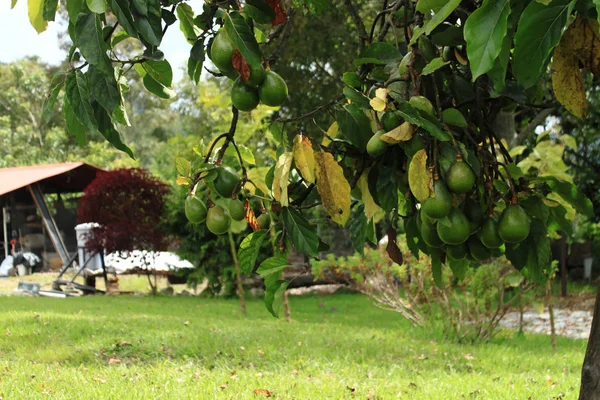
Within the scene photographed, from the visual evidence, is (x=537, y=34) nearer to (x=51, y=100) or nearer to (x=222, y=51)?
(x=222, y=51)

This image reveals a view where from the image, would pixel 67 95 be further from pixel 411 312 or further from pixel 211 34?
pixel 411 312

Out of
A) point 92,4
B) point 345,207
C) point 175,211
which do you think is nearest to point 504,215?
point 345,207

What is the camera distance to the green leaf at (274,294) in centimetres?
122

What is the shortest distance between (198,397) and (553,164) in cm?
223

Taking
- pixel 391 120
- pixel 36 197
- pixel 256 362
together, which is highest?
pixel 36 197

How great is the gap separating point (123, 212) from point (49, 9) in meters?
10.2

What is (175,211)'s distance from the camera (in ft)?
35.1

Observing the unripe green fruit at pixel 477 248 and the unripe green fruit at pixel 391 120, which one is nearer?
the unripe green fruit at pixel 391 120

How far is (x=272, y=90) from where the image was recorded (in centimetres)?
107

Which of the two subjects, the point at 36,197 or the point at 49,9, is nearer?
the point at 49,9

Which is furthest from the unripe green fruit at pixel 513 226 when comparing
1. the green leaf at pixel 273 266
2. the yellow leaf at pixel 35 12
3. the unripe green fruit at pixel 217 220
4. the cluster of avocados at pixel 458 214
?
the yellow leaf at pixel 35 12

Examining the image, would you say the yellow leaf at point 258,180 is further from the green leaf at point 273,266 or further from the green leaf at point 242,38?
the green leaf at point 242,38

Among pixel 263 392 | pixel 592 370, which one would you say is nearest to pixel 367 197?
pixel 592 370

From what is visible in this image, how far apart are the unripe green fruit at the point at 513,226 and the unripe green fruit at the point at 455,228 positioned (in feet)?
0.23
